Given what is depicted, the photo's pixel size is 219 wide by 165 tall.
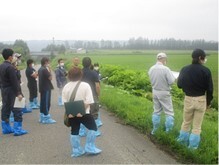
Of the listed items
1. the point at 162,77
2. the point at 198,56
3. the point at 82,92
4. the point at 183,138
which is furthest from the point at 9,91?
the point at 198,56

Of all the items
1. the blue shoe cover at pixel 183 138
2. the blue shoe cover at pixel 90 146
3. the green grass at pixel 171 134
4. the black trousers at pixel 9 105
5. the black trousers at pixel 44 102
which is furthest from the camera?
the black trousers at pixel 44 102

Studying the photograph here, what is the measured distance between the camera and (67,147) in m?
6.93

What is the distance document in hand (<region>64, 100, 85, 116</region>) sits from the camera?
19.9 ft

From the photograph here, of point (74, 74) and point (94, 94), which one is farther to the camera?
point (94, 94)

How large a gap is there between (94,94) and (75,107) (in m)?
1.63

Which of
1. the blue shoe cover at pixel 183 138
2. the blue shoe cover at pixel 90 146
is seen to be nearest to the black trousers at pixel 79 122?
the blue shoe cover at pixel 90 146

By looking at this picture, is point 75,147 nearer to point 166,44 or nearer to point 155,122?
point 155,122

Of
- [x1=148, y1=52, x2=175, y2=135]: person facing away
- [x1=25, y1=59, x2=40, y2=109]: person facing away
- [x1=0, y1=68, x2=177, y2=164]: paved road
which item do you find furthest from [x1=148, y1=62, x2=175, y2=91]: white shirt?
[x1=25, y1=59, x2=40, y2=109]: person facing away

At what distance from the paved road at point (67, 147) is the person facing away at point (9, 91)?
27 cm

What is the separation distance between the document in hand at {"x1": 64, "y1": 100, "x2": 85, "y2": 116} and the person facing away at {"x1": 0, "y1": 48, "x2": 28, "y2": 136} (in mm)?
2323

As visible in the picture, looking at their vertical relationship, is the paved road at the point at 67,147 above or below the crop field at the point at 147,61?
above

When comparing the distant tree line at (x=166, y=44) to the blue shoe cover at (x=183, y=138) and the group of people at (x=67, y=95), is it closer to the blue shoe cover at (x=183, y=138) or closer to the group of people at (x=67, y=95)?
the group of people at (x=67, y=95)

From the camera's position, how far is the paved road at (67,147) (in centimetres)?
609

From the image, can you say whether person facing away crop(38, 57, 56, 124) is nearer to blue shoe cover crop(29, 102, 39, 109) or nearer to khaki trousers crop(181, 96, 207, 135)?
blue shoe cover crop(29, 102, 39, 109)
